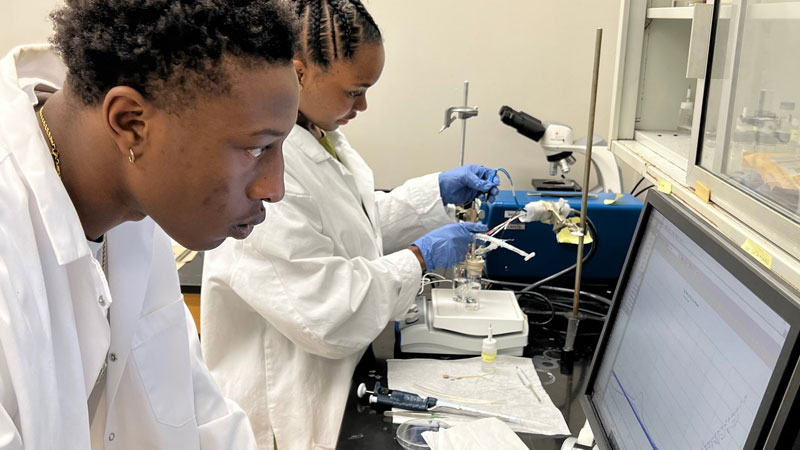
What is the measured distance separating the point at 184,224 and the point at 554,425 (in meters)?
0.76

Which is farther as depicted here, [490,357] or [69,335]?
[490,357]

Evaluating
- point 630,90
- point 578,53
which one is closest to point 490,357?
point 630,90

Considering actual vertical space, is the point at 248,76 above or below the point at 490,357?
above

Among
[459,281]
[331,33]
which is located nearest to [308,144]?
[331,33]

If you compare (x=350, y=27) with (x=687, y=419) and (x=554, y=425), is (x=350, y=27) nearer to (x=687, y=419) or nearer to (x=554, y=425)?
(x=554, y=425)

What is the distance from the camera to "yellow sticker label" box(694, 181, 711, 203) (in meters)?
1.02

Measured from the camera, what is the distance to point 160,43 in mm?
739

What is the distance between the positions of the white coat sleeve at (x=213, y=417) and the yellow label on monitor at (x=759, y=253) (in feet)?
2.71

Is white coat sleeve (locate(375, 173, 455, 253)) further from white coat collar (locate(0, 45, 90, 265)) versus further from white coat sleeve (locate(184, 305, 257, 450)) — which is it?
white coat collar (locate(0, 45, 90, 265))

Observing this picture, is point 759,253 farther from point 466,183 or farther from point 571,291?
point 466,183

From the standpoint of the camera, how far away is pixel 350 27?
148 cm

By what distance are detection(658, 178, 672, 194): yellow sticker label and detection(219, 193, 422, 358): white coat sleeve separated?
625mm

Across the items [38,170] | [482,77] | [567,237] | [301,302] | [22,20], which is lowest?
[301,302]

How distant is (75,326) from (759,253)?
2.73 feet
